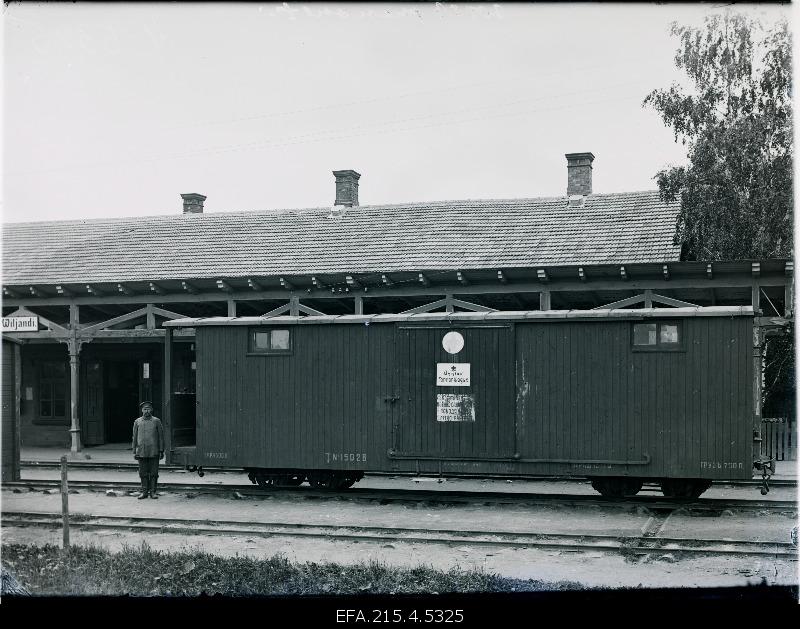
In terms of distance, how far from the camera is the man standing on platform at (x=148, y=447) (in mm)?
13734

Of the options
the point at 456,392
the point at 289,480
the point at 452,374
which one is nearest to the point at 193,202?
the point at 289,480

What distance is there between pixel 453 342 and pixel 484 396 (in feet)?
3.15

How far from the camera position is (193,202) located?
2902 cm

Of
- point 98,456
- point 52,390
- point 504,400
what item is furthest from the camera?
point 52,390

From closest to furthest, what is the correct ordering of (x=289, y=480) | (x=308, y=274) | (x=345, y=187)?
1. (x=289, y=480)
2. (x=308, y=274)
3. (x=345, y=187)

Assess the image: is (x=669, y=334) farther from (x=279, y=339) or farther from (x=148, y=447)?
(x=148, y=447)

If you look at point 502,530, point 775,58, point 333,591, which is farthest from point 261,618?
point 775,58

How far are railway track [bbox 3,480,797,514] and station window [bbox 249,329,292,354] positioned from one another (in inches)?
94.0

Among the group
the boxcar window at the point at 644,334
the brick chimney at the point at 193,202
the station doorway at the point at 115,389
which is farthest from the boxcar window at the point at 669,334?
the brick chimney at the point at 193,202

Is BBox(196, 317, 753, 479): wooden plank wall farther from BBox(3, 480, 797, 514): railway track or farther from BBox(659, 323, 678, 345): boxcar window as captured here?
BBox(3, 480, 797, 514): railway track

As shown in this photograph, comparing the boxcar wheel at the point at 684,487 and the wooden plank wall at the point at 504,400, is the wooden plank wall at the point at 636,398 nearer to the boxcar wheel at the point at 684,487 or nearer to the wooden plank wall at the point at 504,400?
the wooden plank wall at the point at 504,400

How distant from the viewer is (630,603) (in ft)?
23.0

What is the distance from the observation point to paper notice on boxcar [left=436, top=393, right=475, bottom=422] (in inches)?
500

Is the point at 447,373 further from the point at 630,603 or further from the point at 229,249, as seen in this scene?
the point at 229,249
